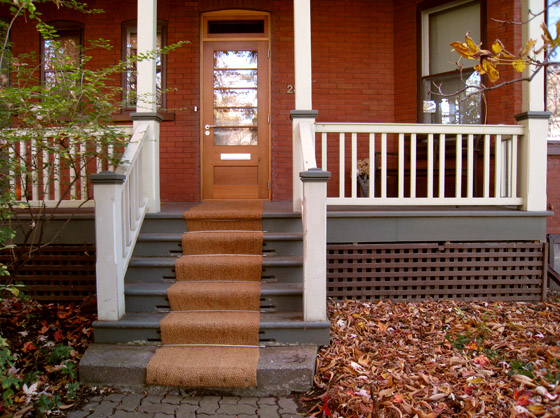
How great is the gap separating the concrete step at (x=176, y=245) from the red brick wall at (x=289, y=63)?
226 centimetres

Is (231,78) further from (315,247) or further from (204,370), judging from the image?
(204,370)

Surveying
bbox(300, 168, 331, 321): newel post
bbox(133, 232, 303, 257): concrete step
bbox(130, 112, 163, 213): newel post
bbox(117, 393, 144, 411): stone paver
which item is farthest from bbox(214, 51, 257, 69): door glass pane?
→ bbox(117, 393, 144, 411): stone paver

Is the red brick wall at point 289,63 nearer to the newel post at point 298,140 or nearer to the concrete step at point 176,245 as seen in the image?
the newel post at point 298,140

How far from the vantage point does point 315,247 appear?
351 cm

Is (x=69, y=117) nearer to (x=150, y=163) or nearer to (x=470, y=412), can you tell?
(x=150, y=163)

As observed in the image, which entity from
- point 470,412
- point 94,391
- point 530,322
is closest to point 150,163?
point 94,391

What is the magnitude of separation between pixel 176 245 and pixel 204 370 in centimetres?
146

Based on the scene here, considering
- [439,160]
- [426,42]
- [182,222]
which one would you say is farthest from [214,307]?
[426,42]

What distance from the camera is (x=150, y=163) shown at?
183 inches

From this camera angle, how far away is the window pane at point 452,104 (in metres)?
5.91

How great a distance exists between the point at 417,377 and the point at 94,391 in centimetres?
219

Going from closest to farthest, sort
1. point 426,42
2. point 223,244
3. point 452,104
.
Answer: point 223,244 → point 452,104 → point 426,42

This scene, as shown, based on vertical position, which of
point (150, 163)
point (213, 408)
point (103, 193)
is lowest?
point (213, 408)

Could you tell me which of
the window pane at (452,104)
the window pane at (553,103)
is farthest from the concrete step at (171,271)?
the window pane at (553,103)
